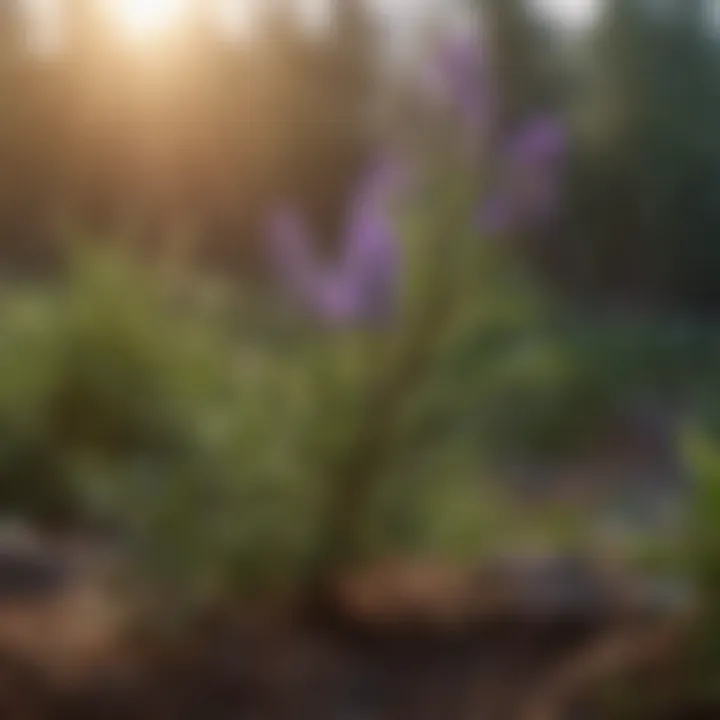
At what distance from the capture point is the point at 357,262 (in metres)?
1.44

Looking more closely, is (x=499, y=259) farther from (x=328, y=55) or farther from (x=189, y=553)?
(x=328, y=55)

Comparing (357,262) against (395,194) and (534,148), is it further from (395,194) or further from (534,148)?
(534,148)

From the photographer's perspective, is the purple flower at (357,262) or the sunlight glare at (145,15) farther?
the sunlight glare at (145,15)

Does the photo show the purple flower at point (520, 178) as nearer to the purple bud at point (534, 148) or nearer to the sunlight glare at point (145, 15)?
the purple bud at point (534, 148)

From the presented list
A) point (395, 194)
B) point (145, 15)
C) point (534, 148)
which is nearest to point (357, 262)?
point (395, 194)

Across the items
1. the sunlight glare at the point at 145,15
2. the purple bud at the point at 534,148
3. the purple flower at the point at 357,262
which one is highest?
the sunlight glare at the point at 145,15

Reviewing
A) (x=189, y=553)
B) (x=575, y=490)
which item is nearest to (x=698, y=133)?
(x=575, y=490)

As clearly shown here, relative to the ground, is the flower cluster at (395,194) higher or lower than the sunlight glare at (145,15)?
lower

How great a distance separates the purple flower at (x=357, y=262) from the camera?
1.43 m

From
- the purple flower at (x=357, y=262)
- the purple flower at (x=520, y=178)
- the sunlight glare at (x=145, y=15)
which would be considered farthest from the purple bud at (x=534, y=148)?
the sunlight glare at (x=145, y=15)

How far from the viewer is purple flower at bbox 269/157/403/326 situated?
56.2 inches

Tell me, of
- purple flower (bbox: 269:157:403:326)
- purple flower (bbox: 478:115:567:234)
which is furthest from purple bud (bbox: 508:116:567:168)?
purple flower (bbox: 269:157:403:326)

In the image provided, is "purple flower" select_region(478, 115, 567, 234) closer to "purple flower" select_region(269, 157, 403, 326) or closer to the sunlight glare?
"purple flower" select_region(269, 157, 403, 326)

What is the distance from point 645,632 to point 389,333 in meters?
0.37
